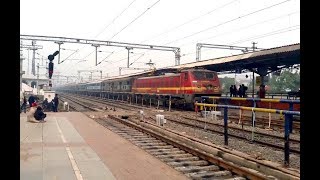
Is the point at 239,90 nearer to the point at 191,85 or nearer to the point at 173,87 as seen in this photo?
the point at 191,85

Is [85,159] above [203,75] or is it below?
below

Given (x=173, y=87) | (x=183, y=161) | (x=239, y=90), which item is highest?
(x=173, y=87)

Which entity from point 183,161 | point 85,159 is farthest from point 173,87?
point 85,159

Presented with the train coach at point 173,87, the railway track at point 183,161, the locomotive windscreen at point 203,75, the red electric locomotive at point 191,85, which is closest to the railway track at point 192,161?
the railway track at point 183,161

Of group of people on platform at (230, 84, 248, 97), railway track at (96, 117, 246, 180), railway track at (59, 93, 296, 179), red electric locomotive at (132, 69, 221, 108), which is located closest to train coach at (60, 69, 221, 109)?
red electric locomotive at (132, 69, 221, 108)

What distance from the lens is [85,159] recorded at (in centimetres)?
743

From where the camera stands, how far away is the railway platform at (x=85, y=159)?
20.1 ft

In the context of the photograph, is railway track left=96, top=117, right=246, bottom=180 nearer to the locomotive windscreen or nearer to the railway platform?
the railway platform

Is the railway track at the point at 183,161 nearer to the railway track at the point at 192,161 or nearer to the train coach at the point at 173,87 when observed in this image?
the railway track at the point at 192,161

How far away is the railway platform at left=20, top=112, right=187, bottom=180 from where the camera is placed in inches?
242

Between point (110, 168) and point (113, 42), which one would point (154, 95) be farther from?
point (110, 168)

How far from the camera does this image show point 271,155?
8.25 metres
